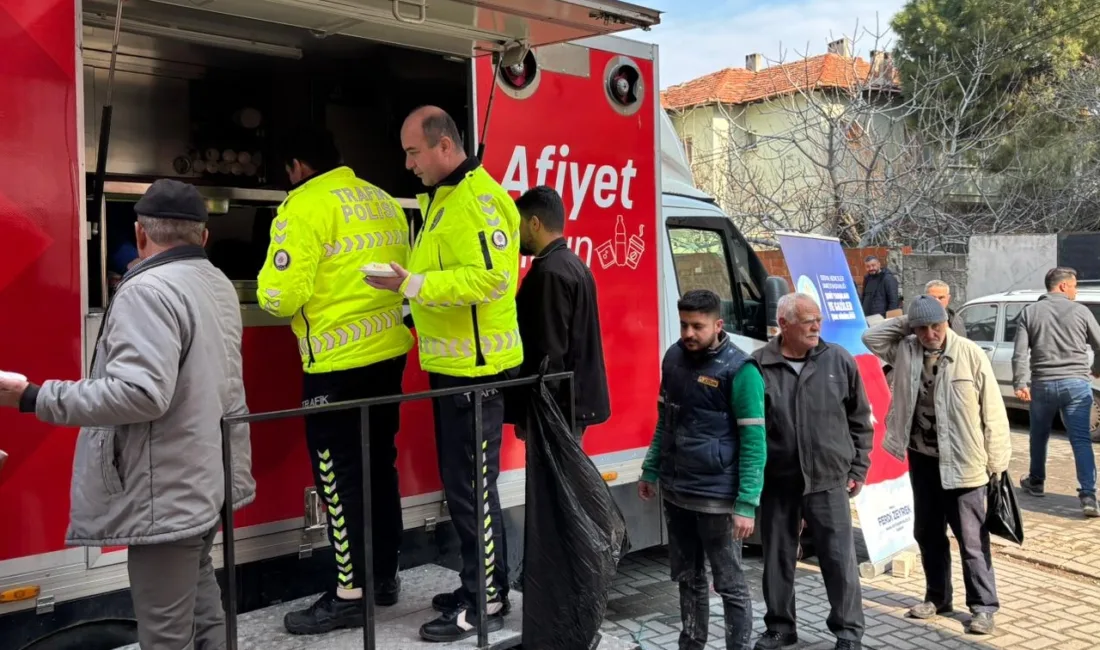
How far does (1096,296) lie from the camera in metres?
9.21

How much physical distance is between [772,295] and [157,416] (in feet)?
13.6

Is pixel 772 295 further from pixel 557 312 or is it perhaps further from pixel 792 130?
pixel 792 130

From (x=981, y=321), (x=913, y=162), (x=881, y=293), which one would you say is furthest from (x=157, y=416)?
(x=913, y=162)

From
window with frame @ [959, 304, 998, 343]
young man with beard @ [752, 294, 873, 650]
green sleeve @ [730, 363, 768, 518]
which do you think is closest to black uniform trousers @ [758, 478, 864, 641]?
young man with beard @ [752, 294, 873, 650]

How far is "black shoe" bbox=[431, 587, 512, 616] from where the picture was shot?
312 centimetres

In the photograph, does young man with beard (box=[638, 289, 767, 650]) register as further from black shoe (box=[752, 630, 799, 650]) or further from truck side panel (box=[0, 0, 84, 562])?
truck side panel (box=[0, 0, 84, 562])

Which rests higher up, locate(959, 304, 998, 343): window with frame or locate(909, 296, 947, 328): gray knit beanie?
locate(909, 296, 947, 328): gray knit beanie

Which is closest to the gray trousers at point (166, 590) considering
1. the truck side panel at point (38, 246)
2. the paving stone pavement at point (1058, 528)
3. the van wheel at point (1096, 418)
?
the truck side panel at point (38, 246)

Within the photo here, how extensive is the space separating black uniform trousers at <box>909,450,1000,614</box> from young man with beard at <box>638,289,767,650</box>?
1.46 meters

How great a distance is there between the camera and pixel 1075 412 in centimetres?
702

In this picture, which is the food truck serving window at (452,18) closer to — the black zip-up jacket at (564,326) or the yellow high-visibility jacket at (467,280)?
A: the yellow high-visibility jacket at (467,280)

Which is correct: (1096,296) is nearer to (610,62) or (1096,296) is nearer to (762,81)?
(610,62)

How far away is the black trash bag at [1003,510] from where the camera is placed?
15.5 ft

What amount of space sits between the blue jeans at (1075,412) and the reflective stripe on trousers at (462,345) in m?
5.64
